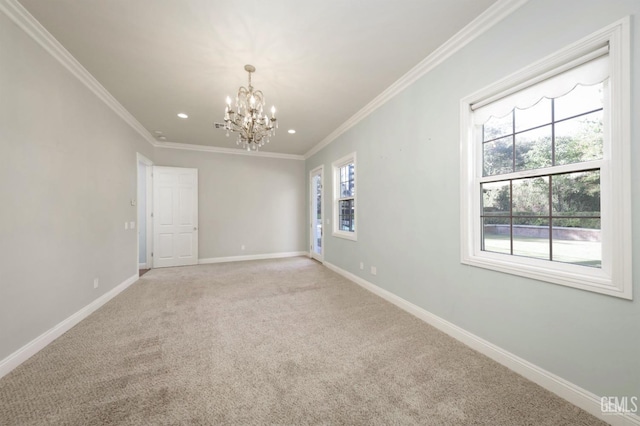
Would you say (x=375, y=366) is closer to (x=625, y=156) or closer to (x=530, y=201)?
(x=530, y=201)

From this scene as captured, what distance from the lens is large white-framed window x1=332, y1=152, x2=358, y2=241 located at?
4250 mm

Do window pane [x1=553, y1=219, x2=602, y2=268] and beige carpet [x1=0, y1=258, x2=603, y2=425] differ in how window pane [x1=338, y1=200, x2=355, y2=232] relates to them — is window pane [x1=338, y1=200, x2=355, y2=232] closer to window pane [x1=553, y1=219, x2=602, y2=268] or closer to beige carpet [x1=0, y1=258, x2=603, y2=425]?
beige carpet [x1=0, y1=258, x2=603, y2=425]

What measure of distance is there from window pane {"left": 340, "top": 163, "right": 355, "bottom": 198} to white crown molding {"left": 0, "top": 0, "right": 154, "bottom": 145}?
12.5 feet

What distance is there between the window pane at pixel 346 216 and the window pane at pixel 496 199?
90.7 inches

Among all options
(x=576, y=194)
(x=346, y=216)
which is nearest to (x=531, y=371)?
(x=576, y=194)

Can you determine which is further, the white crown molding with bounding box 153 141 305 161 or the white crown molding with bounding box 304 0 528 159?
the white crown molding with bounding box 153 141 305 161

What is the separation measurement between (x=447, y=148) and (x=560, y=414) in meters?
2.12

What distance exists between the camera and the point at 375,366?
6.00 ft

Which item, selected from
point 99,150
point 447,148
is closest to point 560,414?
point 447,148

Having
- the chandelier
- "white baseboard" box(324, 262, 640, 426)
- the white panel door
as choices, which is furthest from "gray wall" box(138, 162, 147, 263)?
"white baseboard" box(324, 262, 640, 426)

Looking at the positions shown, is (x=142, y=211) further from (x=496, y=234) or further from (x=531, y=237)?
(x=531, y=237)

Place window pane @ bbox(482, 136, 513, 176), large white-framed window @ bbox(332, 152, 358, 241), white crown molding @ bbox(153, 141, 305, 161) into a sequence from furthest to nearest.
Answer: white crown molding @ bbox(153, 141, 305, 161) < large white-framed window @ bbox(332, 152, 358, 241) < window pane @ bbox(482, 136, 513, 176)

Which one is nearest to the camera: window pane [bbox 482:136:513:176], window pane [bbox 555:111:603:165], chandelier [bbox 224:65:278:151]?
window pane [bbox 555:111:603:165]

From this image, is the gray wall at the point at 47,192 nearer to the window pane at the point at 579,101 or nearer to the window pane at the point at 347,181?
the window pane at the point at 347,181
